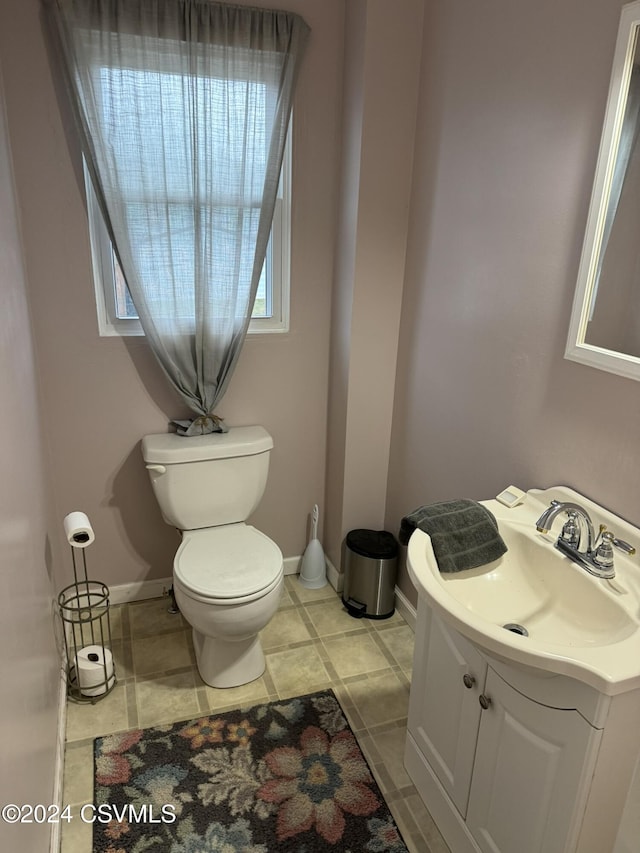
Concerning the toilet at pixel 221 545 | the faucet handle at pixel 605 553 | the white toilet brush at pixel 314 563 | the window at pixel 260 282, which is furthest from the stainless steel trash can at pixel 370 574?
the faucet handle at pixel 605 553

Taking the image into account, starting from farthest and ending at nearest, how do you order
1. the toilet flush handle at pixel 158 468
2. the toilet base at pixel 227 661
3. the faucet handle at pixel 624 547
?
the toilet flush handle at pixel 158 468, the toilet base at pixel 227 661, the faucet handle at pixel 624 547

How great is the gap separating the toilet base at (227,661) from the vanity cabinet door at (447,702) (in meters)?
0.68

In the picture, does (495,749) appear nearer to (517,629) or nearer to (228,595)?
(517,629)

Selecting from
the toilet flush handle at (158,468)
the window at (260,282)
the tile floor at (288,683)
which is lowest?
the tile floor at (288,683)

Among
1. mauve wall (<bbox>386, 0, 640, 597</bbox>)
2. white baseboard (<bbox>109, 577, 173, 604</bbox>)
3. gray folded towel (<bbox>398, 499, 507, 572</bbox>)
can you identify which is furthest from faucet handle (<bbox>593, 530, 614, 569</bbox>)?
white baseboard (<bbox>109, 577, 173, 604</bbox>)

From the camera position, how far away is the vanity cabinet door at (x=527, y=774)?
1230 millimetres

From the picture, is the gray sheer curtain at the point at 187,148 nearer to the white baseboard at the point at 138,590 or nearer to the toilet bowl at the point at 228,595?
the toilet bowl at the point at 228,595

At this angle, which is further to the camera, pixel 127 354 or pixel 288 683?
pixel 127 354

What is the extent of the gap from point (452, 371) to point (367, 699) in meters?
1.22

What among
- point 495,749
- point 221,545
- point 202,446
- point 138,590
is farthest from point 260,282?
point 495,749

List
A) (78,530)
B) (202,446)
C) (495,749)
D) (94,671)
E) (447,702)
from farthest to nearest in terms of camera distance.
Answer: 1. (202,446)
2. (94,671)
3. (78,530)
4. (447,702)
5. (495,749)

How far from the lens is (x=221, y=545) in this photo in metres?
2.33

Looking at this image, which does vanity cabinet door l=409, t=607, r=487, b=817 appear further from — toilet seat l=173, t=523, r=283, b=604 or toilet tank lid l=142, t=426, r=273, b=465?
toilet tank lid l=142, t=426, r=273, b=465

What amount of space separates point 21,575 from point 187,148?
1.59 m
